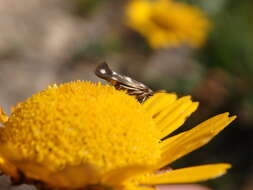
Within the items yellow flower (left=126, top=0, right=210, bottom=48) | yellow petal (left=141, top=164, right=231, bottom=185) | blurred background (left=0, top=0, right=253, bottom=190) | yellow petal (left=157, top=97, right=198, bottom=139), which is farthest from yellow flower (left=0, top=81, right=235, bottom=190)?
yellow flower (left=126, top=0, right=210, bottom=48)

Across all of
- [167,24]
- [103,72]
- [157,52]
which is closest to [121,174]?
[103,72]

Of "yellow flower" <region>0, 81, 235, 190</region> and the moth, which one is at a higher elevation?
the moth

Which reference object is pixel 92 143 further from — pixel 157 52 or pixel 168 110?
pixel 157 52

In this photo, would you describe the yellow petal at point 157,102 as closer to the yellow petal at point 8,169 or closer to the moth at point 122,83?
the moth at point 122,83

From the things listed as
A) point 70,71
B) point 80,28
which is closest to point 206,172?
point 70,71

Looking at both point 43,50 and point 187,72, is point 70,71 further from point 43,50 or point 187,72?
point 187,72

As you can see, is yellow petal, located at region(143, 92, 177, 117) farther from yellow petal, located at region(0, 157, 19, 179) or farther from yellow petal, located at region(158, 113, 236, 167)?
yellow petal, located at region(0, 157, 19, 179)

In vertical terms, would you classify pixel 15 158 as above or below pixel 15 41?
below
